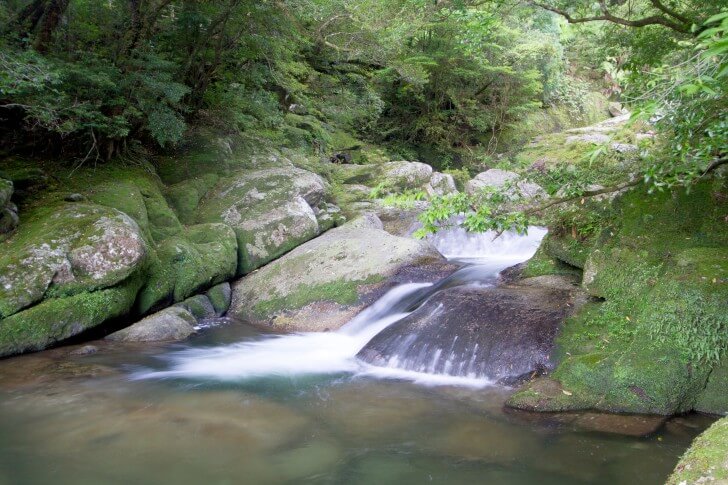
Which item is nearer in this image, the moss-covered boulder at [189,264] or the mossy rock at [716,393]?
the mossy rock at [716,393]

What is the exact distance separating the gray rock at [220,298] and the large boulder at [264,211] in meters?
0.71

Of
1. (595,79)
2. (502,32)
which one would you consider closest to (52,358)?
(502,32)

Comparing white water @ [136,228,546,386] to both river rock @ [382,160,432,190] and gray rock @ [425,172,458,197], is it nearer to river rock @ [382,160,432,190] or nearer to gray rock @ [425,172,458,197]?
river rock @ [382,160,432,190]

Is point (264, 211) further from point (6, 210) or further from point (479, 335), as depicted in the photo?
point (479, 335)

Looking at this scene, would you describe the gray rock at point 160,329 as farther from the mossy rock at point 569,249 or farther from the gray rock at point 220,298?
the mossy rock at point 569,249

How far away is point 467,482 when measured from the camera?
389cm

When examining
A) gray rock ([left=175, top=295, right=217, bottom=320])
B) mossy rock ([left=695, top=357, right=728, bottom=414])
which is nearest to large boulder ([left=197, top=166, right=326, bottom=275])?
gray rock ([left=175, top=295, right=217, bottom=320])

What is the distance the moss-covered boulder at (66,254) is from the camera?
268 inches

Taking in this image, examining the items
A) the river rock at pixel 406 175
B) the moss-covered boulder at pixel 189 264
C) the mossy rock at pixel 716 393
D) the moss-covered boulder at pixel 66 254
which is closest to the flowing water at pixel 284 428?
the mossy rock at pixel 716 393

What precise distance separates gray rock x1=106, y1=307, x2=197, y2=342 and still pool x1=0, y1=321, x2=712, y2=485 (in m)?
1.29

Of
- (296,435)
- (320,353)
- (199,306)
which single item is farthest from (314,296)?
(296,435)

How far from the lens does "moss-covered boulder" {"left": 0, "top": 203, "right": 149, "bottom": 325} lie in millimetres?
6809

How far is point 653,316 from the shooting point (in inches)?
210

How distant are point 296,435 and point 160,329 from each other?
3.91m
